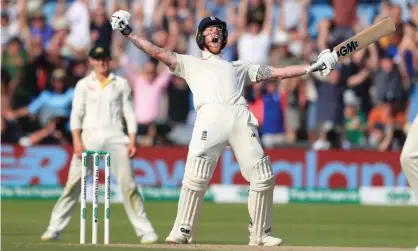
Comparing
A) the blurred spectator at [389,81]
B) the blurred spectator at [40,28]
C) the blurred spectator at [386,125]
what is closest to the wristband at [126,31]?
the blurred spectator at [386,125]

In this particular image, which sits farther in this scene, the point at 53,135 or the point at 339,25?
the point at 339,25

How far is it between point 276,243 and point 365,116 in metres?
8.00

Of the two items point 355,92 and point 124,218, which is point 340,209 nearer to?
point 355,92

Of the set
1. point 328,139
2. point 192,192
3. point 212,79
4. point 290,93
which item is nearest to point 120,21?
point 212,79

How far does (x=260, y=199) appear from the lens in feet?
28.3

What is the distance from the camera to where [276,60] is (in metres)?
16.3

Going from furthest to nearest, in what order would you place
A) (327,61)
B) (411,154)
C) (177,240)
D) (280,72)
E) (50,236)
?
(50,236)
(280,72)
(177,240)
(327,61)
(411,154)

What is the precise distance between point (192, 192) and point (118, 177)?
7.59 feet

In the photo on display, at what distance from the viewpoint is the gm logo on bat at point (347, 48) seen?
8594mm

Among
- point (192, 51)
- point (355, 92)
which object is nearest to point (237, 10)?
point (192, 51)

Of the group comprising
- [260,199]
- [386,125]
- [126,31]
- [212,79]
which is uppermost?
[126,31]

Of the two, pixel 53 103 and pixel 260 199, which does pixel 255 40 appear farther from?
pixel 260 199

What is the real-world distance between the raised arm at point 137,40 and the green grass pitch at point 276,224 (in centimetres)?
166

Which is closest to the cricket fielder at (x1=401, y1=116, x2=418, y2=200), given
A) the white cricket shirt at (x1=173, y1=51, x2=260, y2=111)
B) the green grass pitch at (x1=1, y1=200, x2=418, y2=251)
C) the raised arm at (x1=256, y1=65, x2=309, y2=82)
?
the raised arm at (x1=256, y1=65, x2=309, y2=82)
